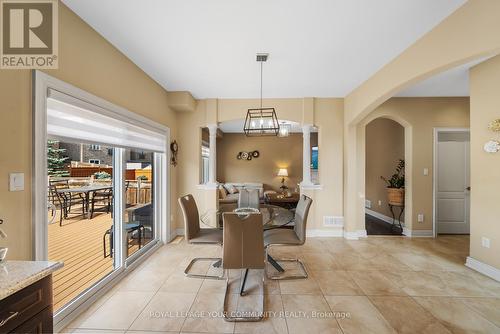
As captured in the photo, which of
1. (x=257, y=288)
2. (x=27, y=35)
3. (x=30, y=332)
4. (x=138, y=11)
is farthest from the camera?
(x=257, y=288)

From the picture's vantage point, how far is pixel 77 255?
3.02 m

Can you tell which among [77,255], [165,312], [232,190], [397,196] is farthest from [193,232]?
[397,196]

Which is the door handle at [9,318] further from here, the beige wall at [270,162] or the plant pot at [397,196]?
the beige wall at [270,162]

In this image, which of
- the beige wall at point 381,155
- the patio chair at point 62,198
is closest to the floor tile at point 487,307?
the beige wall at point 381,155

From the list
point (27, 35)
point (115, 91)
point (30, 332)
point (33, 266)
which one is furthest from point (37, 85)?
point (30, 332)

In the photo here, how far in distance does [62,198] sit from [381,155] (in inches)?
295

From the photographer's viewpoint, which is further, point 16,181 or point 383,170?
point 383,170

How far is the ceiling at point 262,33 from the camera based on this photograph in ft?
5.89

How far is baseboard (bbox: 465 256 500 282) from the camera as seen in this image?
2.54 metres

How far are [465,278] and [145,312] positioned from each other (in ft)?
11.9

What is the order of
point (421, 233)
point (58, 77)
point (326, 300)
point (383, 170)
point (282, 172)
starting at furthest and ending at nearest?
point (282, 172)
point (383, 170)
point (421, 233)
point (326, 300)
point (58, 77)

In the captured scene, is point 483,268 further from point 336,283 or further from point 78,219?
point 78,219

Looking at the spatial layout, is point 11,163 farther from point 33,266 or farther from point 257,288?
point 257,288

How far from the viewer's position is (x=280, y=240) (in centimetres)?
257
